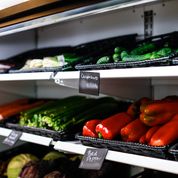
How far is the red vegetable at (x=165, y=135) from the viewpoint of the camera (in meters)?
1.08

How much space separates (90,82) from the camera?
1.26 meters

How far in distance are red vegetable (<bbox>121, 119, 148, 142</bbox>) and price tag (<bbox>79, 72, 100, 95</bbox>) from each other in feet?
0.60

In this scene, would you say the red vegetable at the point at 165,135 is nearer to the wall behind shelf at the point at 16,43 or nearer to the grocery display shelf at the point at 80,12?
the grocery display shelf at the point at 80,12

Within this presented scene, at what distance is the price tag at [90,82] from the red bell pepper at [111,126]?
15cm

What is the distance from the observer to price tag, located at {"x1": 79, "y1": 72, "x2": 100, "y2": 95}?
4.06ft

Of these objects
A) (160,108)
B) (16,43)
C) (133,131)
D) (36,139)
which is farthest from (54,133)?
(16,43)

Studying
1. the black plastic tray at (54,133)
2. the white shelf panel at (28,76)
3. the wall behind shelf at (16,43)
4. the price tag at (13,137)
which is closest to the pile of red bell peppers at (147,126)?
the black plastic tray at (54,133)

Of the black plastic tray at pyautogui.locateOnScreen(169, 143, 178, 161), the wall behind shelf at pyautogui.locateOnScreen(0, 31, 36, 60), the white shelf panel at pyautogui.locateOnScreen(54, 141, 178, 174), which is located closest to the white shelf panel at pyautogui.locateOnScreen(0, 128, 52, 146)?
the white shelf panel at pyautogui.locateOnScreen(54, 141, 178, 174)

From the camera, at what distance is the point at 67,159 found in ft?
5.84

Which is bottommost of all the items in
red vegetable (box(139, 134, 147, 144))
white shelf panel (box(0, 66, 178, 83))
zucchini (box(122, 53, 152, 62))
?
red vegetable (box(139, 134, 147, 144))

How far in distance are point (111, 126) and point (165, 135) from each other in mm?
259

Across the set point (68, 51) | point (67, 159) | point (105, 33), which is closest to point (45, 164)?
point (67, 159)

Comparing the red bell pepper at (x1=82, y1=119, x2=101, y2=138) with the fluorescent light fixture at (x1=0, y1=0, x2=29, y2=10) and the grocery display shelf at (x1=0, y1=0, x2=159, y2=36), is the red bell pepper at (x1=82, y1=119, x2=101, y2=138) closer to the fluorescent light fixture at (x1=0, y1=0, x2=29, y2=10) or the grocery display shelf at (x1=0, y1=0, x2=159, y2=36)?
the grocery display shelf at (x1=0, y1=0, x2=159, y2=36)

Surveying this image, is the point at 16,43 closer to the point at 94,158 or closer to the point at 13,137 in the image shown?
the point at 13,137
